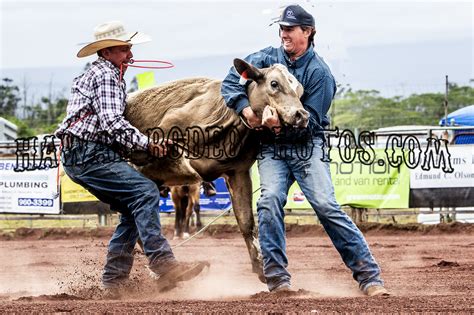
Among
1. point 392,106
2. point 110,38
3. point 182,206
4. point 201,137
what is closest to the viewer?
point 110,38

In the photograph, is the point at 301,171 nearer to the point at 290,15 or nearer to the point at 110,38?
the point at 290,15

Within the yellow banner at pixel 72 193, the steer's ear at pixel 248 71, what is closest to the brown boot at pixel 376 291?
the steer's ear at pixel 248 71

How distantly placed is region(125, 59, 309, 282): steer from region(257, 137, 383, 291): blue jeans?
522 millimetres

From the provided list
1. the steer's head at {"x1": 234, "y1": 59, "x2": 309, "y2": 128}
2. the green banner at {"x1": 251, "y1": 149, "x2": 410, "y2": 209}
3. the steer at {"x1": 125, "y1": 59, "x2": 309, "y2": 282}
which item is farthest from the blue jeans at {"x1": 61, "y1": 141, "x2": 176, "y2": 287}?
the green banner at {"x1": 251, "y1": 149, "x2": 410, "y2": 209}

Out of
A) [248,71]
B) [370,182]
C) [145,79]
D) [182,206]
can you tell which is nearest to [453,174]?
[370,182]

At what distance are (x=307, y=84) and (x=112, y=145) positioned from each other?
166 centimetres

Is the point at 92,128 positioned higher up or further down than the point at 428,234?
higher up

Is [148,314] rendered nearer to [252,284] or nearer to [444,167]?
[252,284]

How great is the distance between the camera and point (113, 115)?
6.95m

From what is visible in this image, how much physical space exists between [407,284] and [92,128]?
3.20 metres

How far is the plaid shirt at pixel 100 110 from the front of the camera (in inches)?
274

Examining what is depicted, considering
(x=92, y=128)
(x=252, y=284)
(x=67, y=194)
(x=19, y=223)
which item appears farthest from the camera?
(x=19, y=223)

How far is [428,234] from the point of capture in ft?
50.5

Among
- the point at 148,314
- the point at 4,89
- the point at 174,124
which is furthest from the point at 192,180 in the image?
the point at 4,89
